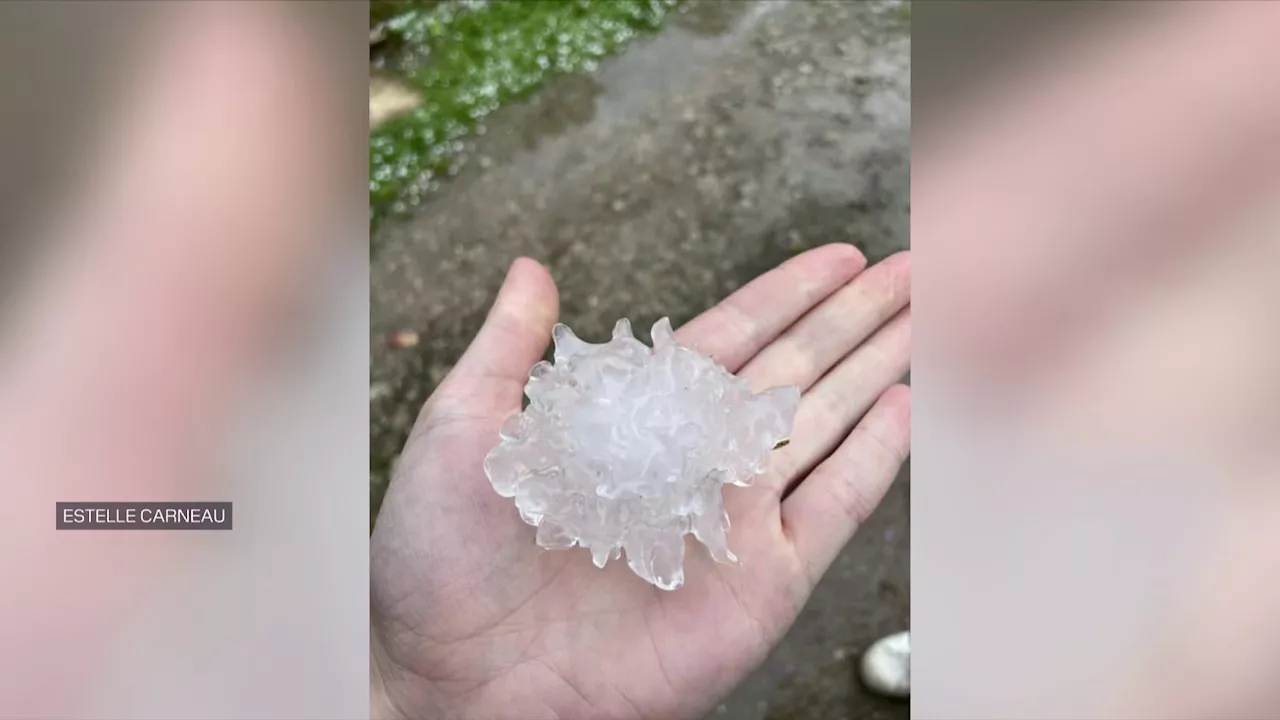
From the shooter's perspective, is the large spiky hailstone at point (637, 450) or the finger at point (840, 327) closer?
the large spiky hailstone at point (637, 450)

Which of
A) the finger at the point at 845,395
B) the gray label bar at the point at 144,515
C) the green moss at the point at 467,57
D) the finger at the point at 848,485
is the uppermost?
the green moss at the point at 467,57

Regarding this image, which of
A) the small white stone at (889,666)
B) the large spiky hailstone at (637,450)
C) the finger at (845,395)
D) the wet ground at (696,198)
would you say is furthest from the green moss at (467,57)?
the small white stone at (889,666)

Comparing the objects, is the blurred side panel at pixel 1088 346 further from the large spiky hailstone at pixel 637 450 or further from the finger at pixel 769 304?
the large spiky hailstone at pixel 637 450

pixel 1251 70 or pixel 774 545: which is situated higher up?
pixel 1251 70

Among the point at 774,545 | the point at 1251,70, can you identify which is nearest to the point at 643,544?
the point at 774,545

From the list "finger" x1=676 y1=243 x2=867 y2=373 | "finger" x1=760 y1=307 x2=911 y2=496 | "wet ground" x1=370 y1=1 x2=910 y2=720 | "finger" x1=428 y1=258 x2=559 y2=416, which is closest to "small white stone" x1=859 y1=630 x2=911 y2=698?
"wet ground" x1=370 y1=1 x2=910 y2=720

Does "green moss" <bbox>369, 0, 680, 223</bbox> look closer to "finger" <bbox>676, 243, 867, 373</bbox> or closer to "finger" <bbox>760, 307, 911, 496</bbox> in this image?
"finger" <bbox>676, 243, 867, 373</bbox>

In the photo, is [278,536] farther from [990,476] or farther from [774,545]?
[990,476]
